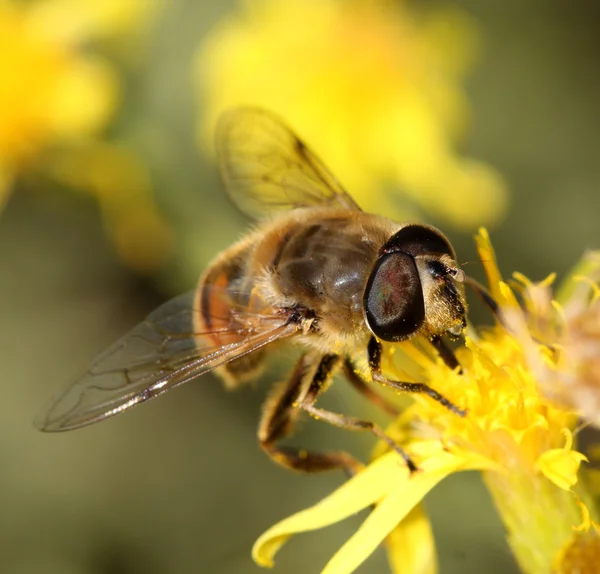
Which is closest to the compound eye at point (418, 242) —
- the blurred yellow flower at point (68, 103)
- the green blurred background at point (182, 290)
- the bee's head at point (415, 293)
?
the bee's head at point (415, 293)

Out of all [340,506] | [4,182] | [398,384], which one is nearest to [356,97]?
[4,182]

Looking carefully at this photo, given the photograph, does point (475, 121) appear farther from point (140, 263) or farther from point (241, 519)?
point (241, 519)

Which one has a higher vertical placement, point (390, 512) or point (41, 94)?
point (390, 512)

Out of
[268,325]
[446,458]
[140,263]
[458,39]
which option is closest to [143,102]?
[140,263]

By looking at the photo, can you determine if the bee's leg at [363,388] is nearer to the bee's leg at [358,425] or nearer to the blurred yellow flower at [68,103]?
the bee's leg at [358,425]

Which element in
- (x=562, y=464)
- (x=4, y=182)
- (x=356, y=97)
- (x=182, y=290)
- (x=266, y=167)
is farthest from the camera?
(x=356, y=97)

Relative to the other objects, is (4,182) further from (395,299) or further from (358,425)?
(395,299)
